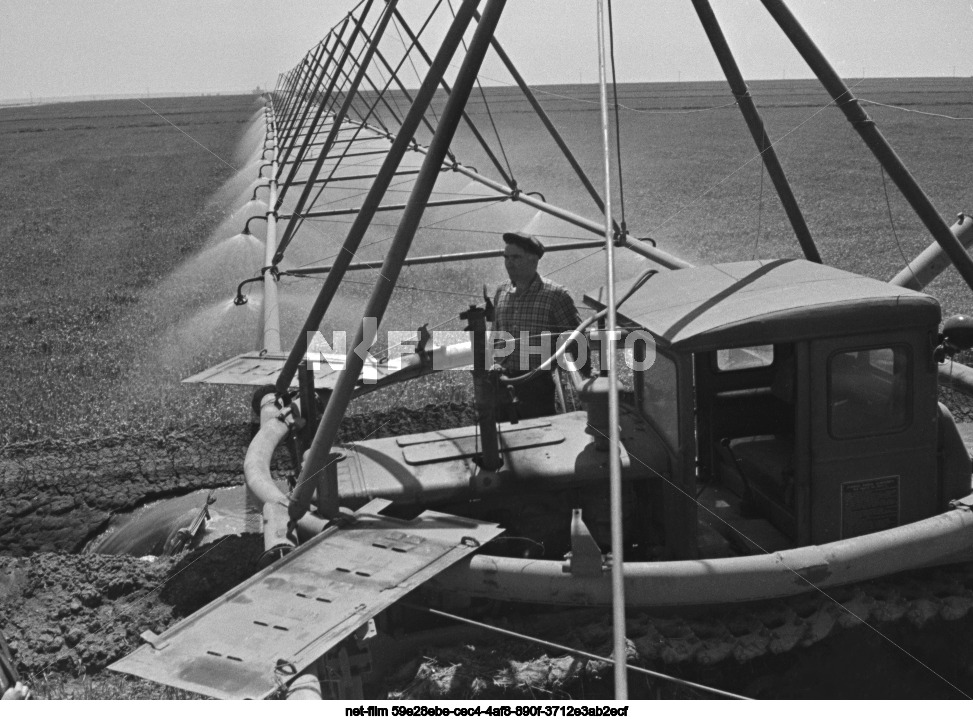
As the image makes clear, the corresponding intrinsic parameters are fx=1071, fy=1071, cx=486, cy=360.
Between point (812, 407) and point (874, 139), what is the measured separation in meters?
2.62

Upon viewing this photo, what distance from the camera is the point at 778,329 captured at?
210 inches

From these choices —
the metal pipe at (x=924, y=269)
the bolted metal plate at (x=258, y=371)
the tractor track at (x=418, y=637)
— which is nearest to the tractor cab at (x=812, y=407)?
the tractor track at (x=418, y=637)

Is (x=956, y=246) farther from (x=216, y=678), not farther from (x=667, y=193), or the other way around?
(x=667, y=193)

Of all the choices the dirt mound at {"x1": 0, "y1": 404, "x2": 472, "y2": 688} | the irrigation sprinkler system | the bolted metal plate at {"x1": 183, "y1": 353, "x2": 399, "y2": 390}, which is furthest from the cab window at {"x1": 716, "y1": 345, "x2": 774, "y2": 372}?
the dirt mound at {"x1": 0, "y1": 404, "x2": 472, "y2": 688}

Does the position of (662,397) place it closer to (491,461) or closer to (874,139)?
(491,461)

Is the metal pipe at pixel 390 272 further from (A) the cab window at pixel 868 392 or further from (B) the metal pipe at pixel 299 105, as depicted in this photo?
(B) the metal pipe at pixel 299 105

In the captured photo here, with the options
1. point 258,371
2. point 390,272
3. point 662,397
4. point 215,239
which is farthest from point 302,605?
point 215,239

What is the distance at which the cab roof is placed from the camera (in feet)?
17.5

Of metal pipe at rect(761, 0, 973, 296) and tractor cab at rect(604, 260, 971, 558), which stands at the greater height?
metal pipe at rect(761, 0, 973, 296)

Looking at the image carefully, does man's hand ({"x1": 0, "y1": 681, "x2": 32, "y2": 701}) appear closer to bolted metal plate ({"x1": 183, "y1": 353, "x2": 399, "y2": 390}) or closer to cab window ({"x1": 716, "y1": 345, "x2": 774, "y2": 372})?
bolted metal plate ({"x1": 183, "y1": 353, "x2": 399, "y2": 390})

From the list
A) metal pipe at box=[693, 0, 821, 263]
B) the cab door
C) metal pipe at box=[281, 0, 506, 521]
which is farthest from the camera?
metal pipe at box=[693, 0, 821, 263]

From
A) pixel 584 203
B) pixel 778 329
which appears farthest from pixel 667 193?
pixel 778 329

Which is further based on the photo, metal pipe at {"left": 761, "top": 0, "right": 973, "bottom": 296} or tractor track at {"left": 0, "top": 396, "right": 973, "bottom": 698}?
metal pipe at {"left": 761, "top": 0, "right": 973, "bottom": 296}

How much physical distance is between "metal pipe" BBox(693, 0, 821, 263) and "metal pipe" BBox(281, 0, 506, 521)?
2505mm
